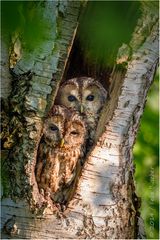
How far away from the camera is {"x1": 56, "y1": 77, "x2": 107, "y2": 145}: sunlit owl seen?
3.91 meters

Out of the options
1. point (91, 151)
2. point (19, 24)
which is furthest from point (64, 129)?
point (19, 24)

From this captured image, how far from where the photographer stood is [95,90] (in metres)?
3.98

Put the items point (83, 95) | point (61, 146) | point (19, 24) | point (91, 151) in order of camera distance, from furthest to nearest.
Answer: point (83, 95)
point (61, 146)
point (91, 151)
point (19, 24)

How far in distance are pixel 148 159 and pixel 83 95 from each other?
1.80m

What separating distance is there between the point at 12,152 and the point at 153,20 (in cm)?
101

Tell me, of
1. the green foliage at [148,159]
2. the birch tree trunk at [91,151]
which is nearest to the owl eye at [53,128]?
the birch tree trunk at [91,151]

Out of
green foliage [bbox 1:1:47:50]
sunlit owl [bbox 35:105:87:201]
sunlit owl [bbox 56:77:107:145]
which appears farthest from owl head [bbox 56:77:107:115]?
green foliage [bbox 1:1:47:50]

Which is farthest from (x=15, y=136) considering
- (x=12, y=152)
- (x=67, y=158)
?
(x=67, y=158)

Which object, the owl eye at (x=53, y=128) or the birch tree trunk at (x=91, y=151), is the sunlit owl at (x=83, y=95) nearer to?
the owl eye at (x=53, y=128)

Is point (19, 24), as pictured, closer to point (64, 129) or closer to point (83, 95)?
point (64, 129)

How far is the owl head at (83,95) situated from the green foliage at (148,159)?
56.7 inches

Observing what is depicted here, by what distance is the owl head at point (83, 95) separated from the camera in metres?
3.92

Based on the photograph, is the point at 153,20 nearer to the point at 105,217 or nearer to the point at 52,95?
the point at 52,95

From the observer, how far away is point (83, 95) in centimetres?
405
